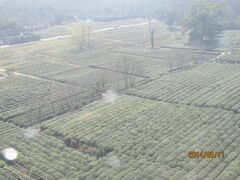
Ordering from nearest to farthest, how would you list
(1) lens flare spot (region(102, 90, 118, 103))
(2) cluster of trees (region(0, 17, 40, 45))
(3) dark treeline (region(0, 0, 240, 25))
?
(1) lens flare spot (region(102, 90, 118, 103)), (2) cluster of trees (region(0, 17, 40, 45)), (3) dark treeline (region(0, 0, 240, 25))

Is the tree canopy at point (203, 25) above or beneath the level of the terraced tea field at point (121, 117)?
above

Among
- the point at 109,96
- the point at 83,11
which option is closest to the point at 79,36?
the point at 109,96

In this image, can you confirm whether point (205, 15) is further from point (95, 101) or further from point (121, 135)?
point (121, 135)

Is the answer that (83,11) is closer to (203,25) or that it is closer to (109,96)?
(203,25)

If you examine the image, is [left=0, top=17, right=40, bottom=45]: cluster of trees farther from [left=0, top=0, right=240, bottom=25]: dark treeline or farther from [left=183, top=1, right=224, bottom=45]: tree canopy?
[left=183, top=1, right=224, bottom=45]: tree canopy

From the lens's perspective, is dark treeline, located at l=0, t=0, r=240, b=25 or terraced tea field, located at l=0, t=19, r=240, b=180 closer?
terraced tea field, located at l=0, t=19, r=240, b=180
